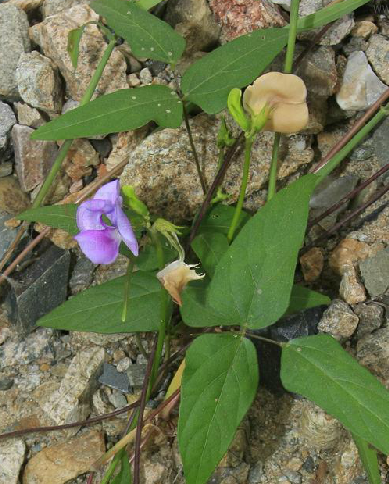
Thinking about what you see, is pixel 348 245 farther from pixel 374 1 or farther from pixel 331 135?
pixel 374 1

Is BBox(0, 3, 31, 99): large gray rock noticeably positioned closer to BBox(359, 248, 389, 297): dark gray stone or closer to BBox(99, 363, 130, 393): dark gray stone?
BBox(99, 363, 130, 393): dark gray stone

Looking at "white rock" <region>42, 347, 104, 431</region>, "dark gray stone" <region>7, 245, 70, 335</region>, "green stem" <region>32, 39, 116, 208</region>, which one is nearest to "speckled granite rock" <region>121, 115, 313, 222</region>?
"green stem" <region>32, 39, 116, 208</region>

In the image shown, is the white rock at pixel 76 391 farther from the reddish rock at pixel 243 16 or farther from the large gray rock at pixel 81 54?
the reddish rock at pixel 243 16

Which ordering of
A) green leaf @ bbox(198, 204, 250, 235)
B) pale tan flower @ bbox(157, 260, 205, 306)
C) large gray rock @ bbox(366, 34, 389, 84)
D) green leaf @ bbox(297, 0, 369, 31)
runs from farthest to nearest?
large gray rock @ bbox(366, 34, 389, 84)
green leaf @ bbox(297, 0, 369, 31)
green leaf @ bbox(198, 204, 250, 235)
pale tan flower @ bbox(157, 260, 205, 306)

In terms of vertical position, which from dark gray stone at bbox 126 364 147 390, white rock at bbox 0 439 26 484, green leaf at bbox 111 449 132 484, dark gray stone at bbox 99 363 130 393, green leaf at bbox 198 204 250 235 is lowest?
white rock at bbox 0 439 26 484

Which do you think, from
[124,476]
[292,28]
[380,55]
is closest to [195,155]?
[292,28]

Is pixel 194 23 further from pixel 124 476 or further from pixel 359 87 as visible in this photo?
pixel 124 476
